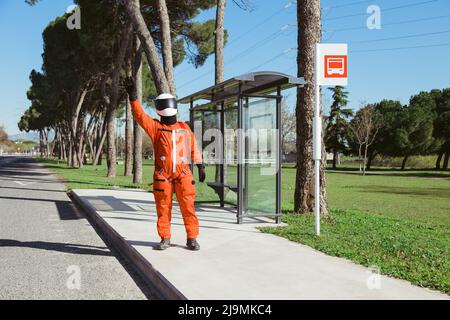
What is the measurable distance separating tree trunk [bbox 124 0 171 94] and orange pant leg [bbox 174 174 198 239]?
28.3ft

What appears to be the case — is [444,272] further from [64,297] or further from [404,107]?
[404,107]

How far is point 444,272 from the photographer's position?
18.1 ft

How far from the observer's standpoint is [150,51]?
15.2 m

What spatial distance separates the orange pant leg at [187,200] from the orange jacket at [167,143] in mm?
136

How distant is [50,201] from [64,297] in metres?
10.3

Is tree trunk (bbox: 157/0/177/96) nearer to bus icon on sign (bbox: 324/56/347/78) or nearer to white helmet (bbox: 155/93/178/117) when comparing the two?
bus icon on sign (bbox: 324/56/347/78)

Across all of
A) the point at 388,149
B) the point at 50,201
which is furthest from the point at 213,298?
the point at 388,149

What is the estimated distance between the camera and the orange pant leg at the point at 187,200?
6512 mm

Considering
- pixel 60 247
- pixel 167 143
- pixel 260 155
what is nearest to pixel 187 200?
pixel 167 143

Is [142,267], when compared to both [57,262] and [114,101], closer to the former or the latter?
[57,262]

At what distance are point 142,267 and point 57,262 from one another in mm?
1295

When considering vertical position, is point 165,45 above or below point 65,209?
above

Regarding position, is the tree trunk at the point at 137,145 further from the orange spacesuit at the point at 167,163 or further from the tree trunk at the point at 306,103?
the orange spacesuit at the point at 167,163

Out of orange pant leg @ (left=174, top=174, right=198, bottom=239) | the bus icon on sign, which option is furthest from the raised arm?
the bus icon on sign
